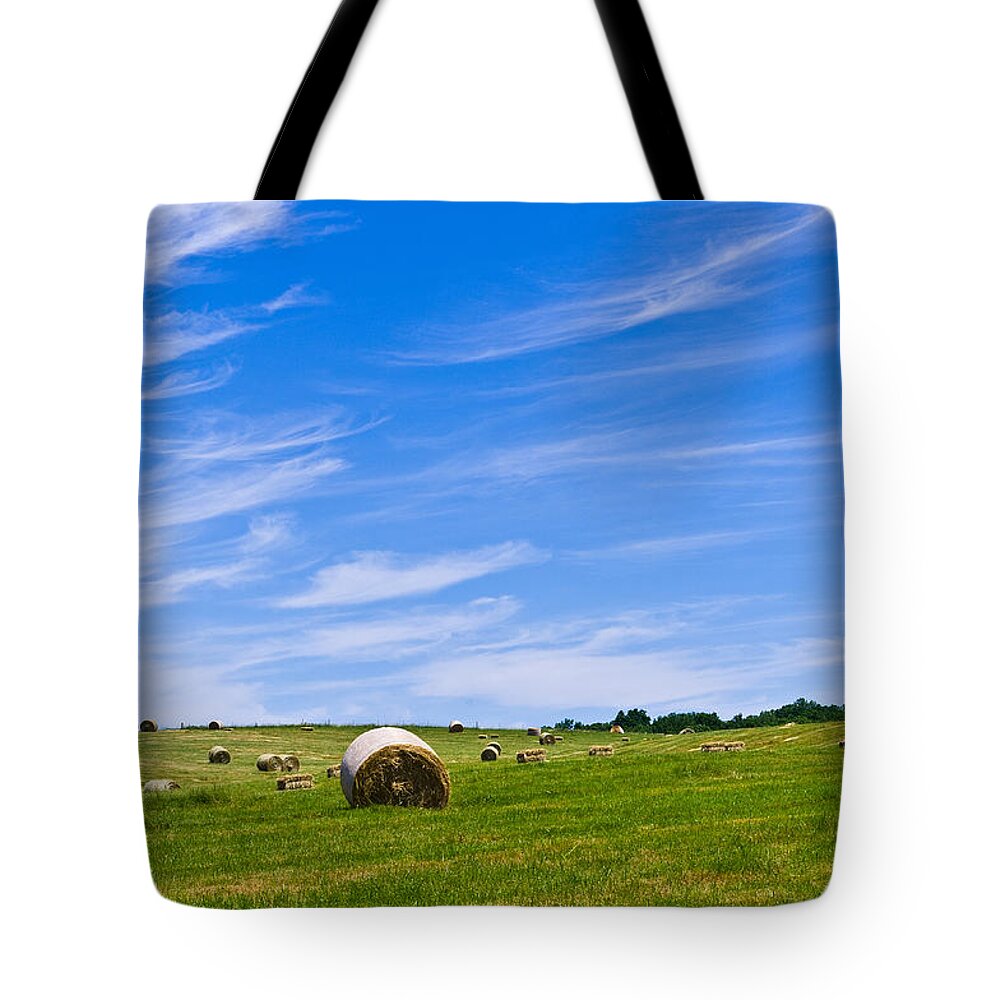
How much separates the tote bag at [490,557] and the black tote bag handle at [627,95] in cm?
7

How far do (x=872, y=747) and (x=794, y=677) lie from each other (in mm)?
154

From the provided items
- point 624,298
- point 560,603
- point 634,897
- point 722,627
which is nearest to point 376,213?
point 624,298

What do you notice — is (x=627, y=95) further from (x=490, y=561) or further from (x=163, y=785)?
(x=163, y=785)

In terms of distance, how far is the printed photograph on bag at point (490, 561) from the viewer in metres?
1.09

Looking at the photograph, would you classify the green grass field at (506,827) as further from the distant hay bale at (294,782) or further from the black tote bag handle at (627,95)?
the black tote bag handle at (627,95)

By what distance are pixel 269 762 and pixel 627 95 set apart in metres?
0.75

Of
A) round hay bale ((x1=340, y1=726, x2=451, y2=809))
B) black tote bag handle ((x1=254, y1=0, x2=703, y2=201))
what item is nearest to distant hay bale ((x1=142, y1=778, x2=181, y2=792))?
round hay bale ((x1=340, y1=726, x2=451, y2=809))

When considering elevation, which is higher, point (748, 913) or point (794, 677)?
point (794, 677)

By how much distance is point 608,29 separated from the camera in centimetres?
117

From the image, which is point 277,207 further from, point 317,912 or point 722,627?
point 317,912

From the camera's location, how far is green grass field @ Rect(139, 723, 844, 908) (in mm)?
1086

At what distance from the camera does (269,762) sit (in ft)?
3.55

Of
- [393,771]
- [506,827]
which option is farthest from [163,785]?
[506,827]

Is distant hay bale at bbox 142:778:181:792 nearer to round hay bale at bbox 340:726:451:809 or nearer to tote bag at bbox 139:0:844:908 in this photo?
tote bag at bbox 139:0:844:908
